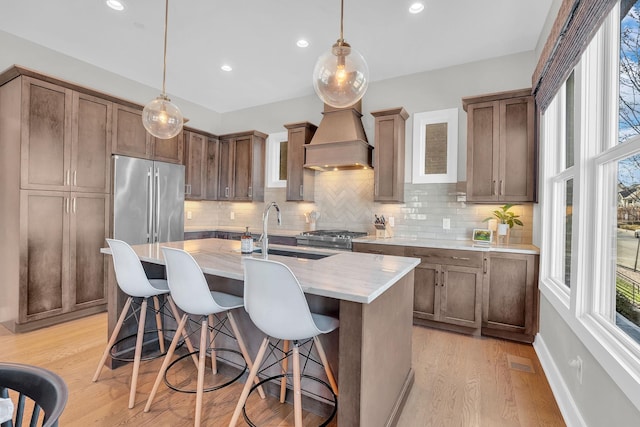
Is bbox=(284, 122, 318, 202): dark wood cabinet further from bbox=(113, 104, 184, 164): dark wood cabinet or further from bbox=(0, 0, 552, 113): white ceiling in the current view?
bbox=(113, 104, 184, 164): dark wood cabinet

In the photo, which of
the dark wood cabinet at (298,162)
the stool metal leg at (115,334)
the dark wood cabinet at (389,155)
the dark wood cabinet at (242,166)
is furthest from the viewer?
the dark wood cabinet at (242,166)

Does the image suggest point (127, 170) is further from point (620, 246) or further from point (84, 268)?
point (620, 246)

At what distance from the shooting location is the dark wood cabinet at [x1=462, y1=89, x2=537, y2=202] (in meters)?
3.13

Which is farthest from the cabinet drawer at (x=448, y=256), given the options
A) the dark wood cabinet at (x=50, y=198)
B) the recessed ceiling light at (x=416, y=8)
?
the dark wood cabinet at (x=50, y=198)

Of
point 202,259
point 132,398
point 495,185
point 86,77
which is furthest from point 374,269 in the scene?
point 86,77

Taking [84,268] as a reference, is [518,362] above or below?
below

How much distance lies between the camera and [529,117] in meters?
3.12

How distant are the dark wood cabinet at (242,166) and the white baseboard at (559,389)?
13.6 ft

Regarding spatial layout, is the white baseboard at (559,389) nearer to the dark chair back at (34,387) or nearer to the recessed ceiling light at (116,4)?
the dark chair back at (34,387)

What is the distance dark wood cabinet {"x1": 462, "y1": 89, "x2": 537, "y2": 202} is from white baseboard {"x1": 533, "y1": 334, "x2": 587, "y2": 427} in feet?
4.66

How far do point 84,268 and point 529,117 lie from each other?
498cm

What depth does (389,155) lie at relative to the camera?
393cm

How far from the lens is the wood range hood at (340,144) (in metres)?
4.01

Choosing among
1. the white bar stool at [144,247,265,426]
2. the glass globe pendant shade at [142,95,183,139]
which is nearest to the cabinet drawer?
the white bar stool at [144,247,265,426]
